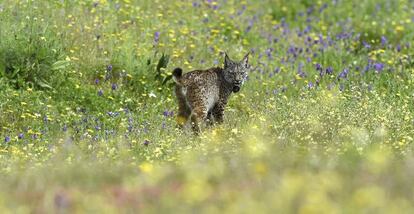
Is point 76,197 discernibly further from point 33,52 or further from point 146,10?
point 146,10

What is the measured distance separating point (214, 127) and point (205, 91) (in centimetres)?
39

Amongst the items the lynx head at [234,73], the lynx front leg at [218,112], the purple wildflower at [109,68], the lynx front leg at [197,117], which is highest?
the lynx head at [234,73]

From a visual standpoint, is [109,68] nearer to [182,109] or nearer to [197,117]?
[182,109]

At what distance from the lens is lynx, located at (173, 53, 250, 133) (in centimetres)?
921

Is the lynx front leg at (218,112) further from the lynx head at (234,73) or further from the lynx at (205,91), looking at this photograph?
the lynx head at (234,73)

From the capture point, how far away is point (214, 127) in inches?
365

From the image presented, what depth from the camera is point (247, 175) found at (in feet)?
18.4

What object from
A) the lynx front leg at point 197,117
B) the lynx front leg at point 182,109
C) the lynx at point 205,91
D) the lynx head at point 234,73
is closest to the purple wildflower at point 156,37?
the lynx at point 205,91

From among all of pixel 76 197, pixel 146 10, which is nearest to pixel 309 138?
pixel 76 197

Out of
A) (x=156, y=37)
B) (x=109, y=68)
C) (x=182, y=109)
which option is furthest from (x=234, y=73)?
(x=156, y=37)

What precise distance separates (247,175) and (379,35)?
9138 millimetres

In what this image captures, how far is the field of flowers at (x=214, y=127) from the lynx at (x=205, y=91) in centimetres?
22

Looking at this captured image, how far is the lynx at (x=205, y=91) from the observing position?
9.21m

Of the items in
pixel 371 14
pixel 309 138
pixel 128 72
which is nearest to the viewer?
pixel 309 138
